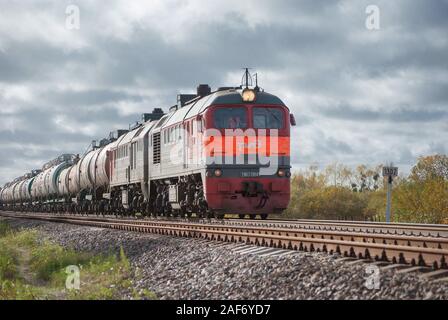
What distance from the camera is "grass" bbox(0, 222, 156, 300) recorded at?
11055 millimetres

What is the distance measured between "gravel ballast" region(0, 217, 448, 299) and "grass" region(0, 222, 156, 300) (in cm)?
40

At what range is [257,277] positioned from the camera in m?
9.56

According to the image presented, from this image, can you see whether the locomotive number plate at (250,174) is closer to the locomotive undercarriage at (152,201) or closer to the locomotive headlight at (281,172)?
the locomotive headlight at (281,172)

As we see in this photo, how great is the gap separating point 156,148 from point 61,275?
10.9 metres

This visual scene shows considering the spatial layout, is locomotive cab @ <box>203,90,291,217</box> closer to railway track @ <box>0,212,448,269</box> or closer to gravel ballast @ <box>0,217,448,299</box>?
railway track @ <box>0,212,448,269</box>

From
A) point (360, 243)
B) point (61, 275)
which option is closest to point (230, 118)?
point (61, 275)

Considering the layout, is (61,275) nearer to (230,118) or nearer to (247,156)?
(247,156)

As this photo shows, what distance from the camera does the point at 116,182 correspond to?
107ft

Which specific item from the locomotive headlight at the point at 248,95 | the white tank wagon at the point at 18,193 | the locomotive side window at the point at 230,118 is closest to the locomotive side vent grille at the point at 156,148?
the locomotive side window at the point at 230,118

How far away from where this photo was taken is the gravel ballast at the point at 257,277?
7.78m

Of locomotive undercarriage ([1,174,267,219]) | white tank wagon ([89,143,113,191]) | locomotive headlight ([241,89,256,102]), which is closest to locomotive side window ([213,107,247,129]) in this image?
locomotive headlight ([241,89,256,102])

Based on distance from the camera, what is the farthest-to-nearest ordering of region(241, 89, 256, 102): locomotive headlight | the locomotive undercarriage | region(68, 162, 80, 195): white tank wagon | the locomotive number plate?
region(68, 162, 80, 195): white tank wagon
the locomotive undercarriage
region(241, 89, 256, 102): locomotive headlight
the locomotive number plate

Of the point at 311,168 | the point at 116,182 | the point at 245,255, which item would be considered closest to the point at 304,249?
the point at 245,255
